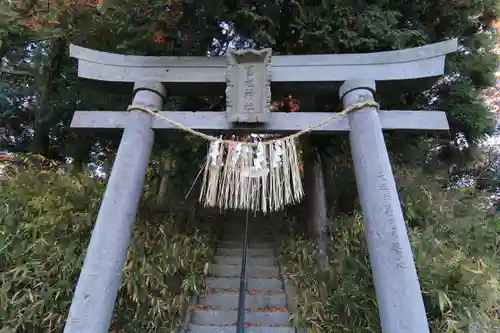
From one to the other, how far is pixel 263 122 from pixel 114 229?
52.4 inches

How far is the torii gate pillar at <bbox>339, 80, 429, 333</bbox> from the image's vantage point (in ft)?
6.75

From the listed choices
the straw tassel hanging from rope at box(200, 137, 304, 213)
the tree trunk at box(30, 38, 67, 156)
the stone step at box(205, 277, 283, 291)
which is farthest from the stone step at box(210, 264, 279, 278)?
the tree trunk at box(30, 38, 67, 156)

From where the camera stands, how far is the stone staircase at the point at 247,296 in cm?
358

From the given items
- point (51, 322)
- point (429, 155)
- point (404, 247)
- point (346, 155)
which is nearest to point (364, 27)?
point (346, 155)

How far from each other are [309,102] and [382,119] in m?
1.47

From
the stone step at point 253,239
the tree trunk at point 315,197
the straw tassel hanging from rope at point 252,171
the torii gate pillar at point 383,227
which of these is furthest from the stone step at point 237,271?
the torii gate pillar at point 383,227

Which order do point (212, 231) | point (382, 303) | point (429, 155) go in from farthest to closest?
point (429, 155) < point (212, 231) < point (382, 303)

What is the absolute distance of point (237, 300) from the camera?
3.93 metres

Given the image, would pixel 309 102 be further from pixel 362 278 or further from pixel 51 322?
pixel 51 322

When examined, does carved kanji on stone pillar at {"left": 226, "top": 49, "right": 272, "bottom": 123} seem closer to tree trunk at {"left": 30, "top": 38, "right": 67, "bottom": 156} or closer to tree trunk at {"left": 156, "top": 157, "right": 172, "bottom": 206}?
tree trunk at {"left": 156, "top": 157, "right": 172, "bottom": 206}

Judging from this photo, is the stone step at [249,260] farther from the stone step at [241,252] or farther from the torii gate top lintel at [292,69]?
the torii gate top lintel at [292,69]

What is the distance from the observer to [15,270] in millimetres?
3213

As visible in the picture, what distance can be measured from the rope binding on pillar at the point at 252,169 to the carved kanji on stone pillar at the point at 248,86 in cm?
22

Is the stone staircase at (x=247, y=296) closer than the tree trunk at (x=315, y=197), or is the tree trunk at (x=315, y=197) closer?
the stone staircase at (x=247, y=296)
